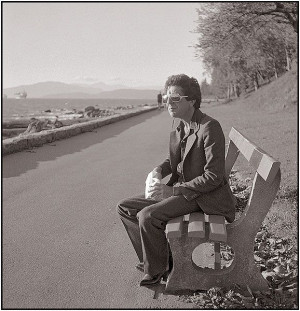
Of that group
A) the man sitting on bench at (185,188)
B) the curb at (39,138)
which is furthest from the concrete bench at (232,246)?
the curb at (39,138)

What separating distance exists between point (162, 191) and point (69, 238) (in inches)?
66.7

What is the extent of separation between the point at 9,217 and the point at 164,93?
3.02 metres

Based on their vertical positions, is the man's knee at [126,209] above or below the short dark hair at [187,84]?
below

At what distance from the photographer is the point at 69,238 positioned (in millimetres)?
4840

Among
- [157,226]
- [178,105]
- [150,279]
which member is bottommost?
[150,279]

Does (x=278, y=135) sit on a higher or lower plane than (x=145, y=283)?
higher

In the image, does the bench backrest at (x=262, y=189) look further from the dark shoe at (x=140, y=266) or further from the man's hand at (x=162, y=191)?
the dark shoe at (x=140, y=266)

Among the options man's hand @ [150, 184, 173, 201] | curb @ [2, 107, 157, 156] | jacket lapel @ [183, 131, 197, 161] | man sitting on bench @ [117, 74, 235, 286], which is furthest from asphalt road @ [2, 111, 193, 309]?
jacket lapel @ [183, 131, 197, 161]

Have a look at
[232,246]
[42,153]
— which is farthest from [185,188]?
[42,153]

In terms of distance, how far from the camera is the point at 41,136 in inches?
480

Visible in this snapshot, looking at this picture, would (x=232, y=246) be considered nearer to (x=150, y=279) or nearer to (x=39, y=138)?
(x=150, y=279)

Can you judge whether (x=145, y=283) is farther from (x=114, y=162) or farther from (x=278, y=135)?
(x=278, y=135)

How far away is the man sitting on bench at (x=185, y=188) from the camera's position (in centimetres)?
345

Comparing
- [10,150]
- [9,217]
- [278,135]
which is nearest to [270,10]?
[278,135]
